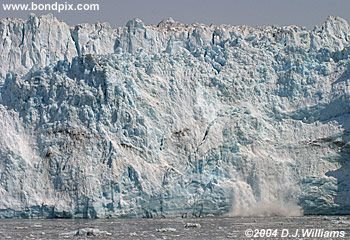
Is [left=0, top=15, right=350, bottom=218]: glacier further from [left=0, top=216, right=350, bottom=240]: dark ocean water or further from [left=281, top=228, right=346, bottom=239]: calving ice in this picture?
[left=281, top=228, right=346, bottom=239]: calving ice

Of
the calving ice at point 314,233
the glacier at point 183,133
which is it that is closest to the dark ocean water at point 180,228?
the calving ice at point 314,233

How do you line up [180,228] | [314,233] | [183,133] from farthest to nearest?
[183,133], [180,228], [314,233]

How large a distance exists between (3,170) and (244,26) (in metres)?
14.3

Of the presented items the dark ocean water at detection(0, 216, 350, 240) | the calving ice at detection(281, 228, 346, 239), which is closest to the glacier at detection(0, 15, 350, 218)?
the dark ocean water at detection(0, 216, 350, 240)

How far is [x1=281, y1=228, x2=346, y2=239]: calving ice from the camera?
714 inches

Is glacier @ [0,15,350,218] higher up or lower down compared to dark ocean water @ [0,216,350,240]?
higher up

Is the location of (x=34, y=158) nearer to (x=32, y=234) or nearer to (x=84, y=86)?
(x=84, y=86)

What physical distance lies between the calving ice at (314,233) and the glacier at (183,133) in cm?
693

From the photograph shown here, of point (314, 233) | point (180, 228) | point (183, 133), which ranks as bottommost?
point (314, 233)

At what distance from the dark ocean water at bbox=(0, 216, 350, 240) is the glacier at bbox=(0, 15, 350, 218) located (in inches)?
43.1

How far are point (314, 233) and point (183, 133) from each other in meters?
9.78

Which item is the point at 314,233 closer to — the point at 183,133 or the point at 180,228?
the point at 180,228

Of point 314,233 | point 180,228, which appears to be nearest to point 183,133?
point 180,228

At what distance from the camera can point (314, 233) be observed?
1883cm
